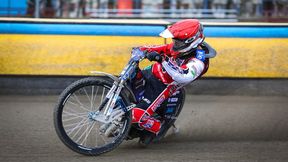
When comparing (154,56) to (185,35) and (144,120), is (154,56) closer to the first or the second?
(185,35)

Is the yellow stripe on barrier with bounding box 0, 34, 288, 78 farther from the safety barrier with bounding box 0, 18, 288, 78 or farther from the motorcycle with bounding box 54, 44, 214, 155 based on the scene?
the motorcycle with bounding box 54, 44, 214, 155

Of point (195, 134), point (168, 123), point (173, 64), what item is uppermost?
point (173, 64)

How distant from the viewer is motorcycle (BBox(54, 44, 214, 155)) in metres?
5.38

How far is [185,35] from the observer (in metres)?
5.59

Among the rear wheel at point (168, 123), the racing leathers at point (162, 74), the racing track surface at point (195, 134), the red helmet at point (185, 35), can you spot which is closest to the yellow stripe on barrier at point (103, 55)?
the racing track surface at point (195, 134)

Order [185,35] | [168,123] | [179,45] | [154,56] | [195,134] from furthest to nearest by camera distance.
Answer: [195,134] → [168,123] → [179,45] → [185,35] → [154,56]

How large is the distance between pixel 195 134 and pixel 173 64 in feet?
4.68

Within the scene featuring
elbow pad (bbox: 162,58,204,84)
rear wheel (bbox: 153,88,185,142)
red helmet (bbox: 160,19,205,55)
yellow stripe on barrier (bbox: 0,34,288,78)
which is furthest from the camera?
yellow stripe on barrier (bbox: 0,34,288,78)

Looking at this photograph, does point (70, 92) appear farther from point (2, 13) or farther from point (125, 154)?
point (2, 13)

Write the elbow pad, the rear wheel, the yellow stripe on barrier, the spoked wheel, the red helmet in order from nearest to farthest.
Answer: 1. the spoked wheel
2. the elbow pad
3. the red helmet
4. the rear wheel
5. the yellow stripe on barrier

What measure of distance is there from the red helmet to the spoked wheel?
74cm

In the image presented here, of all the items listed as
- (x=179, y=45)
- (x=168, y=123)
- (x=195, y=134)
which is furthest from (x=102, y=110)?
(x=195, y=134)

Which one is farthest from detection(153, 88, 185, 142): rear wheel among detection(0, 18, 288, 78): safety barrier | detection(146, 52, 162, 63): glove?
detection(0, 18, 288, 78): safety barrier

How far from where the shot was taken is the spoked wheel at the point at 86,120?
17.5ft
